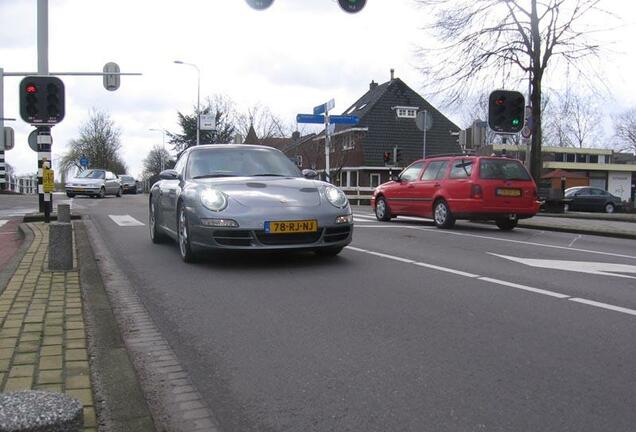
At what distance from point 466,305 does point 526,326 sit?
2.44 ft

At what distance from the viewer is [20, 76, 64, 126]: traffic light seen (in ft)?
38.0

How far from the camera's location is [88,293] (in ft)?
18.5

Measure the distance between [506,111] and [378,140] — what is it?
2954 centimetres

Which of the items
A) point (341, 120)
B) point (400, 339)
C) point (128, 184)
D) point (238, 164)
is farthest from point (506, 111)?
point (128, 184)

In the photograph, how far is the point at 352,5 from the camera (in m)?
12.3

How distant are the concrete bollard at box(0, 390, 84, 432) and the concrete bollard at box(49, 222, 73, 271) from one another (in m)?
4.18

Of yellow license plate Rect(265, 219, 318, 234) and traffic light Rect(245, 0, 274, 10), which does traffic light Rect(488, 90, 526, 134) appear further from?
yellow license plate Rect(265, 219, 318, 234)

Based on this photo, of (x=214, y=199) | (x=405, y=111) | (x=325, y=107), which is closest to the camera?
(x=214, y=199)

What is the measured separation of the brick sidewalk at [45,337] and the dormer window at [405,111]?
42793 mm

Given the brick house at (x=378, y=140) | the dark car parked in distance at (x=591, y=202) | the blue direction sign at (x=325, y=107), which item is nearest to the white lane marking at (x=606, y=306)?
the blue direction sign at (x=325, y=107)

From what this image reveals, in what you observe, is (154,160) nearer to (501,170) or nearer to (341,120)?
(341,120)

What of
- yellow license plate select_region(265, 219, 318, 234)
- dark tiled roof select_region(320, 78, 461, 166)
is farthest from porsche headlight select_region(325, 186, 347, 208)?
dark tiled roof select_region(320, 78, 461, 166)

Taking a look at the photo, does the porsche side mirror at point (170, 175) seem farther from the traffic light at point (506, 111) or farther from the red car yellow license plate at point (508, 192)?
the traffic light at point (506, 111)

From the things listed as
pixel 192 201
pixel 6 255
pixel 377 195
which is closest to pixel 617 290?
pixel 192 201
